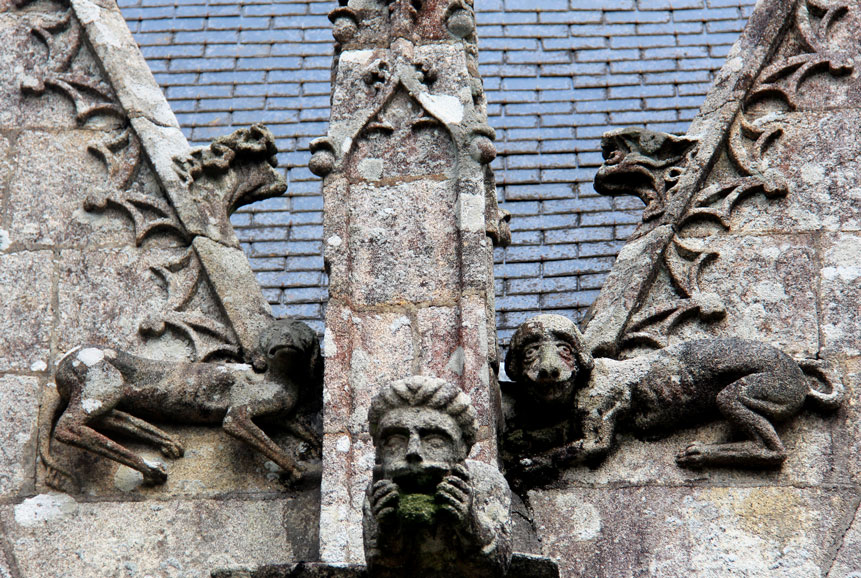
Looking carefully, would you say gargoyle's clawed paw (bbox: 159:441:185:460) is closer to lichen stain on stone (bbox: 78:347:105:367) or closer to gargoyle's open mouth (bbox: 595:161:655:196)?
lichen stain on stone (bbox: 78:347:105:367)

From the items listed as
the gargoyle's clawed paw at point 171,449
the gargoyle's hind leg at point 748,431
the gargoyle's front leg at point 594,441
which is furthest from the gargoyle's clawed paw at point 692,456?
the gargoyle's clawed paw at point 171,449

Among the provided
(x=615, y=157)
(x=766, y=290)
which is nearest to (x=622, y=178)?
(x=615, y=157)

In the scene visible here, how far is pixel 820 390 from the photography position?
6094 millimetres

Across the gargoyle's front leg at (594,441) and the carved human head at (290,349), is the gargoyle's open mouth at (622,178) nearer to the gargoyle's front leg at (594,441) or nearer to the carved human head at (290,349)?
the gargoyle's front leg at (594,441)

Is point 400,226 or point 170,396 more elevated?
point 400,226

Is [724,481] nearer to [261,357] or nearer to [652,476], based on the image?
[652,476]

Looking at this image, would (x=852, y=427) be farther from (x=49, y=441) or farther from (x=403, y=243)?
(x=49, y=441)

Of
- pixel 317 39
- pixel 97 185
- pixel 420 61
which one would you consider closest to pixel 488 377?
pixel 420 61

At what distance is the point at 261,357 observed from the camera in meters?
6.24

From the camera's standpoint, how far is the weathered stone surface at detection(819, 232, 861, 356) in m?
6.24

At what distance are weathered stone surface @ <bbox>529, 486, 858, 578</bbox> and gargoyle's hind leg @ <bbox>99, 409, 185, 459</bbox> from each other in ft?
3.96

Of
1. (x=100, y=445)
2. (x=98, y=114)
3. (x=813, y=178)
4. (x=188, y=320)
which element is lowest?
(x=100, y=445)

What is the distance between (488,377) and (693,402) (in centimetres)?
75

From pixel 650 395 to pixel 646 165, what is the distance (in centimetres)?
118
